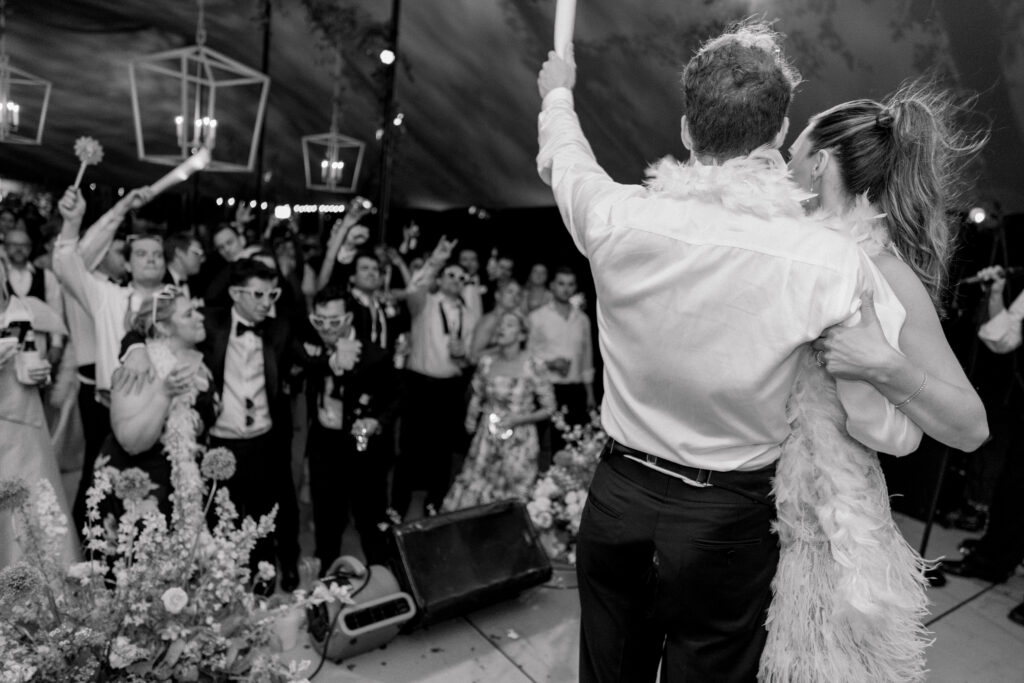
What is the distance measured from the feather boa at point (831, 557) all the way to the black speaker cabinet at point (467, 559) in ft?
5.35

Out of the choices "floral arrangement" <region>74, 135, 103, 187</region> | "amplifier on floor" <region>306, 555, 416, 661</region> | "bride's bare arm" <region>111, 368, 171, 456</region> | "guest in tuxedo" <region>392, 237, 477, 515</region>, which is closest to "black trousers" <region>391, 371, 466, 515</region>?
"guest in tuxedo" <region>392, 237, 477, 515</region>

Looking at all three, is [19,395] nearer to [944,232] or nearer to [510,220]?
[944,232]

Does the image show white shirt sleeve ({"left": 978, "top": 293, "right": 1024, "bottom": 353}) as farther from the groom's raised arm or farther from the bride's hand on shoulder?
the groom's raised arm

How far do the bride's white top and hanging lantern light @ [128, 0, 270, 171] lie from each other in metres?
3.45

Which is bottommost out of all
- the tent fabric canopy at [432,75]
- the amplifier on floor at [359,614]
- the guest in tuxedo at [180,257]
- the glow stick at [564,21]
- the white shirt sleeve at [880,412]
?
the amplifier on floor at [359,614]

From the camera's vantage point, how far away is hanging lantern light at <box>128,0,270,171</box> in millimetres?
3852

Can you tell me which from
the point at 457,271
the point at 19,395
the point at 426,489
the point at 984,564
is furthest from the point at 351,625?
the point at 984,564

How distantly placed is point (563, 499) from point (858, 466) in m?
2.34

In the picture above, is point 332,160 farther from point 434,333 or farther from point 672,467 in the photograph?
Answer: point 672,467

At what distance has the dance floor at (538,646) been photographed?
256 cm

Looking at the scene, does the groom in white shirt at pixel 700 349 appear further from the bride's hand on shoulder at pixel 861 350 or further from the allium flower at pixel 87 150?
the allium flower at pixel 87 150

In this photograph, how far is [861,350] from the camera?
1080mm

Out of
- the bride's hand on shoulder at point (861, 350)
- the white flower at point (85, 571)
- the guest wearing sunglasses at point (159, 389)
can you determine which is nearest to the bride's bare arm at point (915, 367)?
the bride's hand on shoulder at point (861, 350)

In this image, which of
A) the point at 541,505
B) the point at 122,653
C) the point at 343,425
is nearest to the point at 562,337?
the point at 541,505
